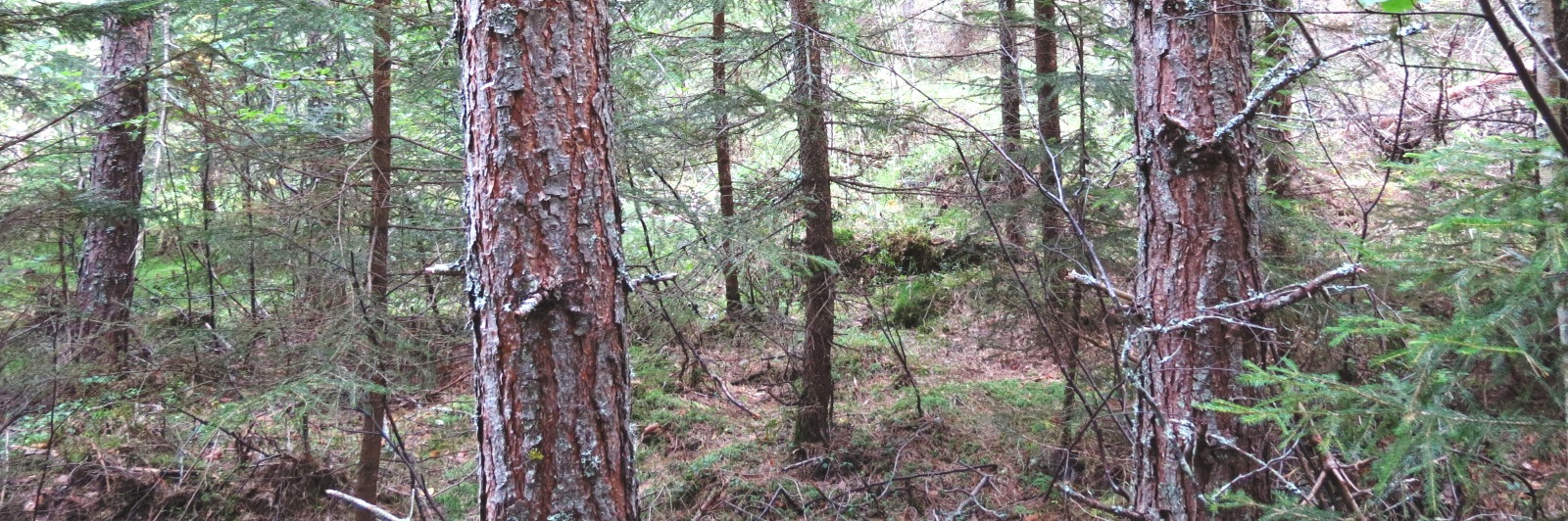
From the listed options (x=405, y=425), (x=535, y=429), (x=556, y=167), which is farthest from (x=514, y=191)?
(x=405, y=425)

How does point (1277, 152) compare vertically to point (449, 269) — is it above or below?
above

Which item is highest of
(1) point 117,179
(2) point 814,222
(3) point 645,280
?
(1) point 117,179

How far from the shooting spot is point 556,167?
2.45 m

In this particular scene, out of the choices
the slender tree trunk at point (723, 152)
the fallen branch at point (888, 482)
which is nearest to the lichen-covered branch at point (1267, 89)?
the slender tree trunk at point (723, 152)

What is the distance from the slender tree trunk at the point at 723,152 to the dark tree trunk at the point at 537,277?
2716 mm

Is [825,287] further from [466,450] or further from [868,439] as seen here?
[466,450]

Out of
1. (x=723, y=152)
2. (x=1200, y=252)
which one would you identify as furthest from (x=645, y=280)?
(x=723, y=152)

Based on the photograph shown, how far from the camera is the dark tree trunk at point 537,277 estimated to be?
7.91 ft

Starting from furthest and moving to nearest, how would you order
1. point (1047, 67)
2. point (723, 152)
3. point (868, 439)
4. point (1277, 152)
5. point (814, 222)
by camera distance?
point (723, 152) < point (868, 439) < point (1047, 67) < point (814, 222) < point (1277, 152)

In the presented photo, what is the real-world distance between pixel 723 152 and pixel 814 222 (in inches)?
95.1

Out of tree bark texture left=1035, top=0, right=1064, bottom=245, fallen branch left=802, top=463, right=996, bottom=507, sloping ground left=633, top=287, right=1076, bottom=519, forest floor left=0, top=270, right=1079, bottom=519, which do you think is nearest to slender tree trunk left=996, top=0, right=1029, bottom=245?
tree bark texture left=1035, top=0, right=1064, bottom=245

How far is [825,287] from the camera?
20.4 ft

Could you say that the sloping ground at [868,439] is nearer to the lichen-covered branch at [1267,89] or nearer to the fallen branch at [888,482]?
the fallen branch at [888,482]

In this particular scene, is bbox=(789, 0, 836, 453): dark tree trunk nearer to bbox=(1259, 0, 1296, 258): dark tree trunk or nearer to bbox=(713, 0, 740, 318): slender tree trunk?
bbox=(713, 0, 740, 318): slender tree trunk
